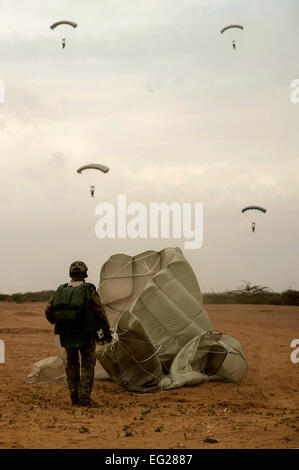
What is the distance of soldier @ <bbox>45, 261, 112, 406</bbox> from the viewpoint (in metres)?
9.70

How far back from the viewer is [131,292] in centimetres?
1294

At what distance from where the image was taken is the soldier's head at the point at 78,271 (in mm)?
10055

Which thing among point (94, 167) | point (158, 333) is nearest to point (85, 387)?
point (158, 333)

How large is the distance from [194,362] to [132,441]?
159 inches

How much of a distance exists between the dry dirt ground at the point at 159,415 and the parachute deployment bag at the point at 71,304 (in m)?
1.24

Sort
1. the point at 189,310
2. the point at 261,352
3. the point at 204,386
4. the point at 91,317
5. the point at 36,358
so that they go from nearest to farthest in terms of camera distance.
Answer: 1. the point at 91,317
2. the point at 204,386
3. the point at 189,310
4. the point at 36,358
5. the point at 261,352

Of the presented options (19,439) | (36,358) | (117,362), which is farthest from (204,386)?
(36,358)

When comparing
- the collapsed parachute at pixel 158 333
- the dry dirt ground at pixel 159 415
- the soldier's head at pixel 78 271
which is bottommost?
the dry dirt ground at pixel 159 415

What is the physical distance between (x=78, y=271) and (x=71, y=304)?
58 centimetres

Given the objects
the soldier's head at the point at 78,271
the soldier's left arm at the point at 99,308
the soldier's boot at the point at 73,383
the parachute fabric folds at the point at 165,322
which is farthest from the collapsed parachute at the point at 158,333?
the soldier's head at the point at 78,271

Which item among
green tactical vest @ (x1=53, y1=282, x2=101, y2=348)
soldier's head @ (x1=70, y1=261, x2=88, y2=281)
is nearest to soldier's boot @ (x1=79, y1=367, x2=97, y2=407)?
green tactical vest @ (x1=53, y1=282, x2=101, y2=348)

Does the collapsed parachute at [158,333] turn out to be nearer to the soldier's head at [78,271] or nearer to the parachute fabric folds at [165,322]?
the parachute fabric folds at [165,322]

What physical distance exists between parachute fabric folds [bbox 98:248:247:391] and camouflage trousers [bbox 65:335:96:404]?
1.33 metres
